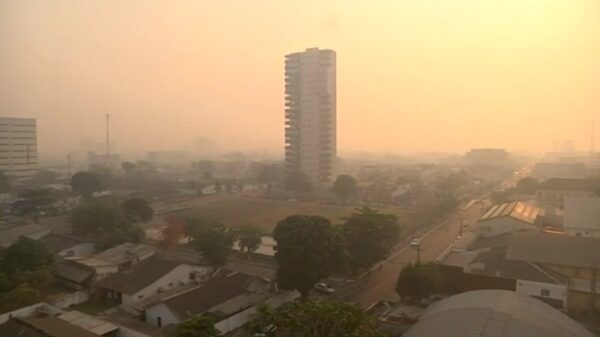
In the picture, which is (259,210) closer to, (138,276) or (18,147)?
(18,147)

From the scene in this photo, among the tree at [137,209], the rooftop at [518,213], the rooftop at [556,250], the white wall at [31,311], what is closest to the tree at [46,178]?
the tree at [137,209]

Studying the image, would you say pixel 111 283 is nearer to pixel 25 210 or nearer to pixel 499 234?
pixel 499 234

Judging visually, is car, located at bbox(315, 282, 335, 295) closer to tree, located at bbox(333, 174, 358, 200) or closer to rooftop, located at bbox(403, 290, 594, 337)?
rooftop, located at bbox(403, 290, 594, 337)

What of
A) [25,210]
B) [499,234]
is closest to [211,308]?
[499,234]

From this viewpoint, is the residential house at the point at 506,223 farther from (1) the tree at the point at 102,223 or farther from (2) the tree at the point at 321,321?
(1) the tree at the point at 102,223

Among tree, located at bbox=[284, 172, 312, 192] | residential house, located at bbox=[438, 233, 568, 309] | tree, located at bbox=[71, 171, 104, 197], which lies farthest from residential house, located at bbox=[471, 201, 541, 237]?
tree, located at bbox=[71, 171, 104, 197]

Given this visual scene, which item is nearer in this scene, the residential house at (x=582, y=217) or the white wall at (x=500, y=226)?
the residential house at (x=582, y=217)
